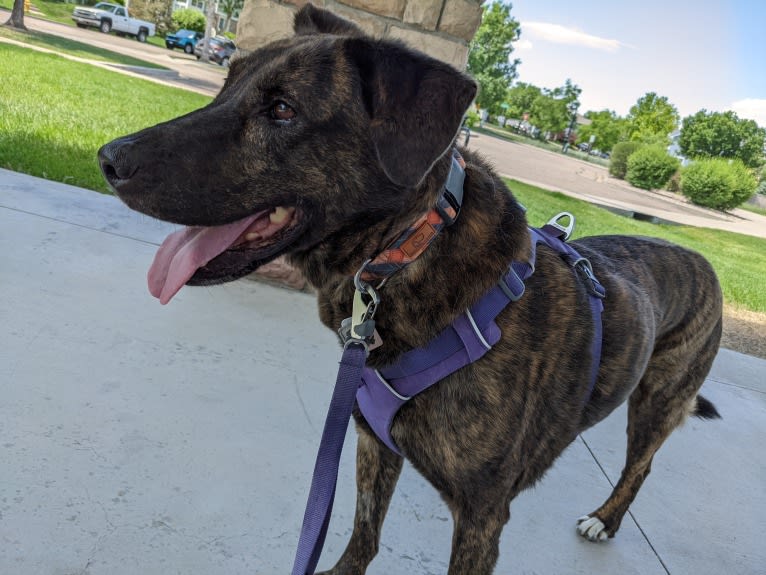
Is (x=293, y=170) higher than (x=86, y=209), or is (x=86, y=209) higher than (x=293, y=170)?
(x=293, y=170)

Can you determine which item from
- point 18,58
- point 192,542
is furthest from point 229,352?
point 18,58

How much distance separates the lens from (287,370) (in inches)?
125

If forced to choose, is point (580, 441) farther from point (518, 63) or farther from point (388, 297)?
point (518, 63)

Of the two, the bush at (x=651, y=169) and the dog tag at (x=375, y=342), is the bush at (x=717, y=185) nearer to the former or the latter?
the bush at (x=651, y=169)

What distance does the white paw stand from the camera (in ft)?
8.41

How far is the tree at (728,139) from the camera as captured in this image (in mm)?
50969

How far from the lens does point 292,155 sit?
163cm

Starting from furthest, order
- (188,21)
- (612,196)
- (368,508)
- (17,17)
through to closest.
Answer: (188,21)
(612,196)
(17,17)
(368,508)

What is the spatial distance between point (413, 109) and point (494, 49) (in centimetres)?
4911

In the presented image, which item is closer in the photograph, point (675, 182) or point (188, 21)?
point (675, 182)

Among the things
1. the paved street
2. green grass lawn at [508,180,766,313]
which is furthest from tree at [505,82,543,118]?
green grass lawn at [508,180,766,313]

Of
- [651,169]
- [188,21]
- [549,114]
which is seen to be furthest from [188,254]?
[549,114]

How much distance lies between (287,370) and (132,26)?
37.3 metres

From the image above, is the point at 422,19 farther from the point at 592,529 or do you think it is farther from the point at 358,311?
the point at 592,529
